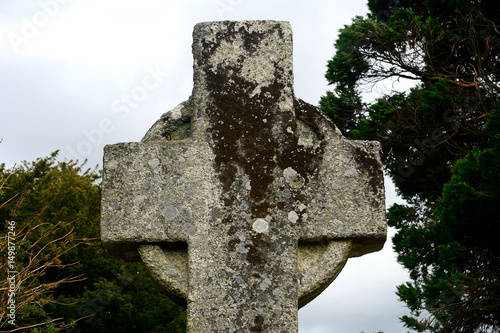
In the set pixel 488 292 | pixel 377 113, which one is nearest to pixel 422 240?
pixel 488 292

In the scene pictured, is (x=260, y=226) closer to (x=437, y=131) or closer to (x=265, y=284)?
(x=265, y=284)

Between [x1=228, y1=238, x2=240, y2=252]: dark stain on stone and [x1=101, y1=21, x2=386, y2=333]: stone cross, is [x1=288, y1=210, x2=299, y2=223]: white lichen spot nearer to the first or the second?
[x1=101, y1=21, x2=386, y2=333]: stone cross

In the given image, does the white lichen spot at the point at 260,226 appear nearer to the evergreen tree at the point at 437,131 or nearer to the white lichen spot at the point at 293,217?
the white lichen spot at the point at 293,217

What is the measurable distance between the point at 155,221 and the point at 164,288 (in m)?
0.37

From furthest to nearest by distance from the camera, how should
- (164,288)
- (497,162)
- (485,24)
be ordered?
(485,24), (497,162), (164,288)

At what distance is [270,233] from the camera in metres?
3.32

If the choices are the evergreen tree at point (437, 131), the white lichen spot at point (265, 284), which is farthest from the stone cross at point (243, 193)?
the evergreen tree at point (437, 131)

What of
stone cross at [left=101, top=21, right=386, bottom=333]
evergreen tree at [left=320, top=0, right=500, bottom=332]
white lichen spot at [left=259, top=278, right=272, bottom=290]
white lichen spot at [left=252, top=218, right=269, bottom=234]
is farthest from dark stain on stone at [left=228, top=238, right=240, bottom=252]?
evergreen tree at [left=320, top=0, right=500, bottom=332]

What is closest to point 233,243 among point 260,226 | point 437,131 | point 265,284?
point 260,226

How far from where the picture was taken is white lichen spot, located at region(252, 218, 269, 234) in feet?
10.9

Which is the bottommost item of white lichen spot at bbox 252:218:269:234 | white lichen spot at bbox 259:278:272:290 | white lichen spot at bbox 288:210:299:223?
white lichen spot at bbox 259:278:272:290

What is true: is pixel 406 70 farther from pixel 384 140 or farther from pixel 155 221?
pixel 155 221

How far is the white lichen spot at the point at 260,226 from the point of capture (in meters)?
3.32

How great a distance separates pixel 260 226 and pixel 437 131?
9514 mm
